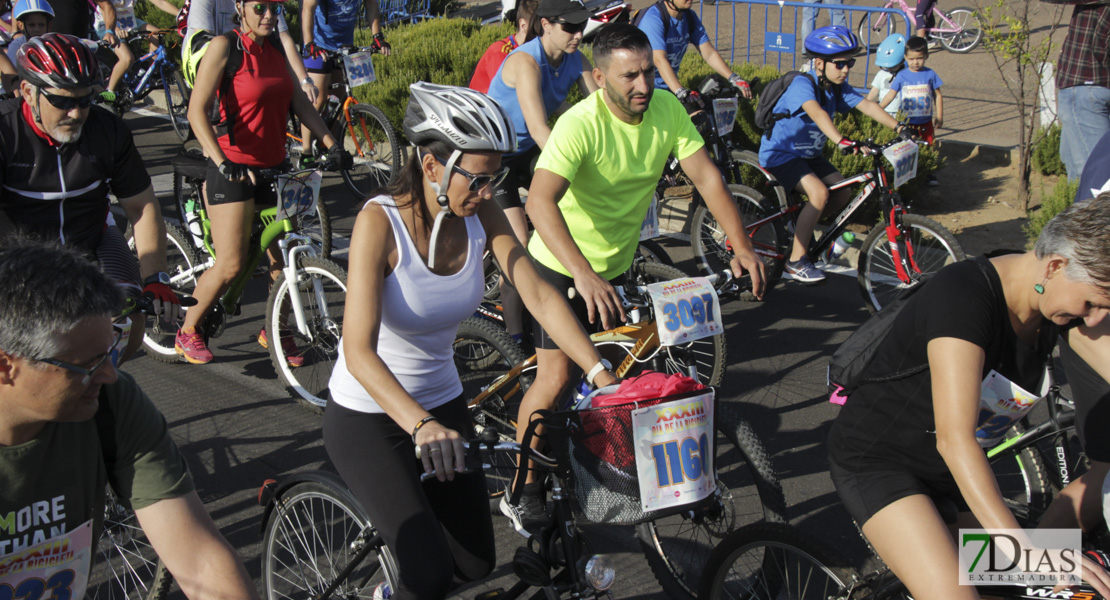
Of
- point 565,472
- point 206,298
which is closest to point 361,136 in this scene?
point 206,298

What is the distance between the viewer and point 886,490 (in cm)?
285

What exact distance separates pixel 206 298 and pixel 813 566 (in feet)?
13.9

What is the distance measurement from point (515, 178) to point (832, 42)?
247cm

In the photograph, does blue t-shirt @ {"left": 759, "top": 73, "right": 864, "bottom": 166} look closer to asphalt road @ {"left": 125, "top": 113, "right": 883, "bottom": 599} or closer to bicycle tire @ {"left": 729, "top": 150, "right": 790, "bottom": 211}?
bicycle tire @ {"left": 729, "top": 150, "right": 790, "bottom": 211}

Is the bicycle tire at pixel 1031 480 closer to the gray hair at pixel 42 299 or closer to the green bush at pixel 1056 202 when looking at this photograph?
the gray hair at pixel 42 299

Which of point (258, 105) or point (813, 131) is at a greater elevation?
point (258, 105)

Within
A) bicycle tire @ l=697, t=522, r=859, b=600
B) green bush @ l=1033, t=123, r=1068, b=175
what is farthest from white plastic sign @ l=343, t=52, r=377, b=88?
bicycle tire @ l=697, t=522, r=859, b=600

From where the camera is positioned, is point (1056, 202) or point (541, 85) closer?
point (541, 85)

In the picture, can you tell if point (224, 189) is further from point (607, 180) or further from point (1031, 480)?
point (1031, 480)

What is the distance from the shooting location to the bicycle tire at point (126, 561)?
12.0ft

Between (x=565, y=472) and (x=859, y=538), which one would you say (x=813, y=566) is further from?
(x=859, y=538)

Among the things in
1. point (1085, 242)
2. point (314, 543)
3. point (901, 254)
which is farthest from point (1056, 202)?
point (314, 543)

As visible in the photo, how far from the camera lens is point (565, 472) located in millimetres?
2736

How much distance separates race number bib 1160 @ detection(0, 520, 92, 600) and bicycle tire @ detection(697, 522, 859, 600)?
6.27 ft
